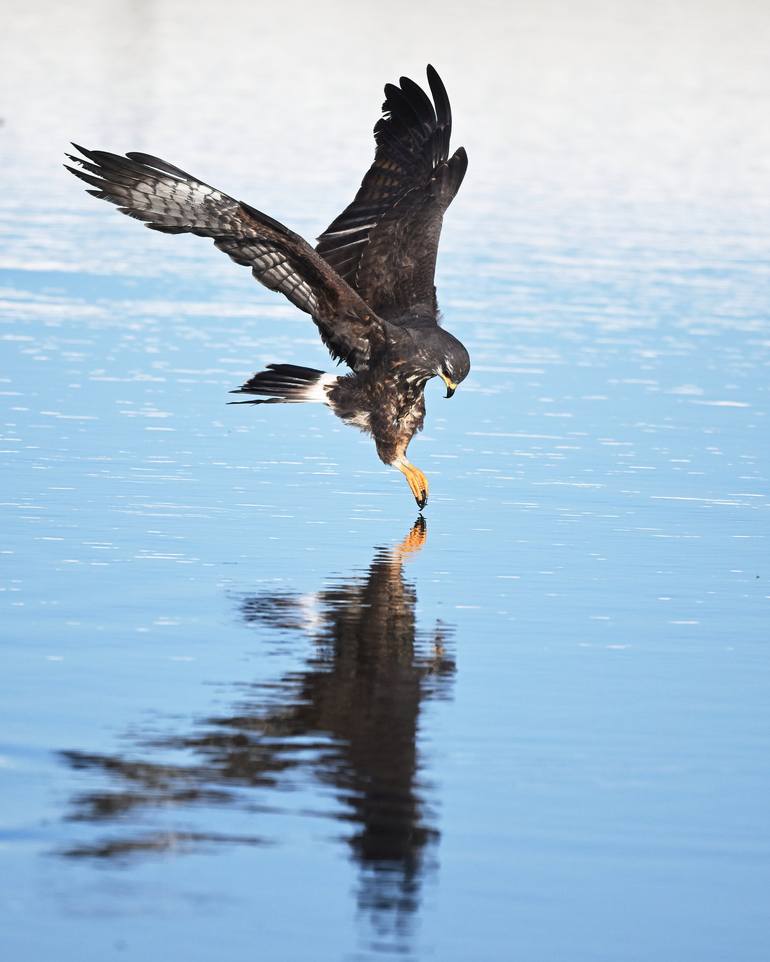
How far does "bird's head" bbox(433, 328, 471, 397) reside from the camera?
10273 mm

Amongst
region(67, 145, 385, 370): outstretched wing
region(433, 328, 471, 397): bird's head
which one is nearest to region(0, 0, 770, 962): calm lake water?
region(433, 328, 471, 397): bird's head

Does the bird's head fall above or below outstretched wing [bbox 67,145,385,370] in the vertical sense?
below

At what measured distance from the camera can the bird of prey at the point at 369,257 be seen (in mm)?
9688

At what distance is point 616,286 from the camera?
59.2 ft

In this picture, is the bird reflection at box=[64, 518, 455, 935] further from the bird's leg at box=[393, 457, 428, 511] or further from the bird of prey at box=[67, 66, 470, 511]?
the bird of prey at box=[67, 66, 470, 511]

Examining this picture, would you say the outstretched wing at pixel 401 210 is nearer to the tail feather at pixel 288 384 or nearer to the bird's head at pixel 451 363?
the tail feather at pixel 288 384

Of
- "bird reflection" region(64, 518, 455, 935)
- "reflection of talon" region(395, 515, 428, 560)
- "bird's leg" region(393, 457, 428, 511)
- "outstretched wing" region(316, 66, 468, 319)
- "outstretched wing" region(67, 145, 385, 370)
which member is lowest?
"bird reflection" region(64, 518, 455, 935)

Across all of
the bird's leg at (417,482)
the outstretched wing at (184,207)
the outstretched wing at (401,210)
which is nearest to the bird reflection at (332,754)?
the bird's leg at (417,482)

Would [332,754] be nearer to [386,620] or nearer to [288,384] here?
[386,620]

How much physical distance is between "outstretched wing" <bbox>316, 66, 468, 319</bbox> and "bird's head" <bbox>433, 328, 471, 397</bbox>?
119 centimetres

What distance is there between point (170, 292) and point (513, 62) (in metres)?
29.4

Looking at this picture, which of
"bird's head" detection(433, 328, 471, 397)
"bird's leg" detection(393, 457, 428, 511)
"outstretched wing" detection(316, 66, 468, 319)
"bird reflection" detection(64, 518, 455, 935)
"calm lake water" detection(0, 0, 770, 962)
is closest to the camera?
"calm lake water" detection(0, 0, 770, 962)

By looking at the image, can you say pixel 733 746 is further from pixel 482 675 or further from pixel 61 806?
pixel 61 806

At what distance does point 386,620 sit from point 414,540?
147cm
